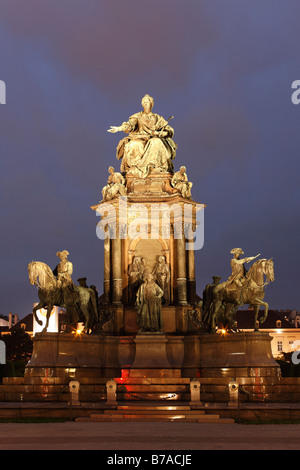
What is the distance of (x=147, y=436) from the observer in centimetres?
1541

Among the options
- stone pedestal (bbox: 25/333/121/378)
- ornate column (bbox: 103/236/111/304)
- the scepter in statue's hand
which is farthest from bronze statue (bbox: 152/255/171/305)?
the scepter in statue's hand

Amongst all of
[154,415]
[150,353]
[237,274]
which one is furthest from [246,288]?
[154,415]

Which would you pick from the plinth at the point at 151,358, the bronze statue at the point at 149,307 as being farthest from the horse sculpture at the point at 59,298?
the plinth at the point at 151,358

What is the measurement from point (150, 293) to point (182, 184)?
5690 mm

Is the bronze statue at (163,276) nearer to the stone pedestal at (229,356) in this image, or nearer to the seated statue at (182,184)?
the stone pedestal at (229,356)

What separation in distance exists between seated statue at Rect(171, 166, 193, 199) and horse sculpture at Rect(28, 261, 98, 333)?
20.3 feet

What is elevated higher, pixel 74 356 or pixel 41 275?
pixel 41 275

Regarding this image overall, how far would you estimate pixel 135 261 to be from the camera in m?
30.5

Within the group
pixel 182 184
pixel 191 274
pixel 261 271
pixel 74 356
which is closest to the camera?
pixel 74 356

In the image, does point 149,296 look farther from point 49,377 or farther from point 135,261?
point 49,377

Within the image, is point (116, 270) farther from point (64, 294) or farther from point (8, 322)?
point (8, 322)

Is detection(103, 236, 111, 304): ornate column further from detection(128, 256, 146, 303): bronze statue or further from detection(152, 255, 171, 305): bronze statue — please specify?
detection(152, 255, 171, 305): bronze statue

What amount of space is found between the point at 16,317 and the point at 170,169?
100 metres
